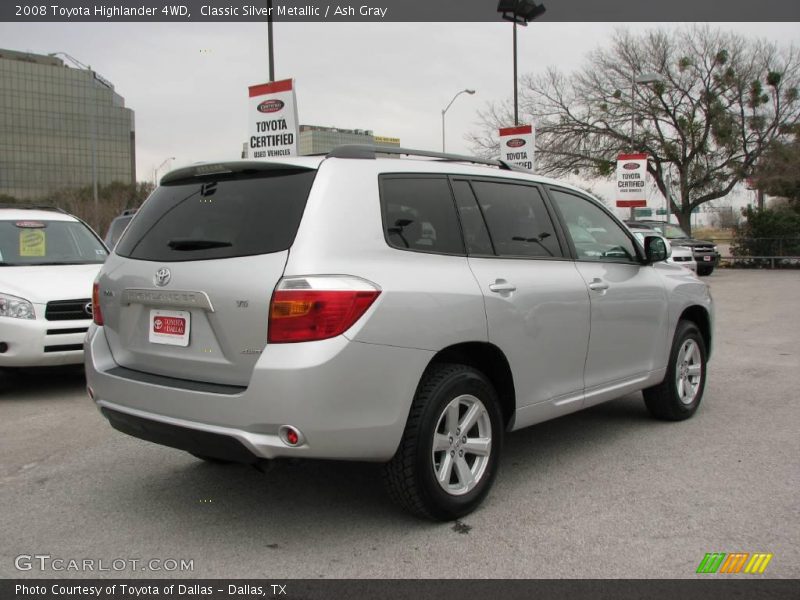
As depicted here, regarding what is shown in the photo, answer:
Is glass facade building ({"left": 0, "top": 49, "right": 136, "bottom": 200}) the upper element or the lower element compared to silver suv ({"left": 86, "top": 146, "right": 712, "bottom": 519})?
upper

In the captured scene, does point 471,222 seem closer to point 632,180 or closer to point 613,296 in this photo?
point 613,296

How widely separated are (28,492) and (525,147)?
1379 centimetres

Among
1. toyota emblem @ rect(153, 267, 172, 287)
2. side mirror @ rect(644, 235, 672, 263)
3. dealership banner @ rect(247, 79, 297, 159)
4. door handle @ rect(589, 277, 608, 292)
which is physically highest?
dealership banner @ rect(247, 79, 297, 159)

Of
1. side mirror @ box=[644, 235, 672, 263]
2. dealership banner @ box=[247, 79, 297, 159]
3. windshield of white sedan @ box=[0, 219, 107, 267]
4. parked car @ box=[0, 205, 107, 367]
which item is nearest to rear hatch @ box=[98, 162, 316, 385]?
side mirror @ box=[644, 235, 672, 263]

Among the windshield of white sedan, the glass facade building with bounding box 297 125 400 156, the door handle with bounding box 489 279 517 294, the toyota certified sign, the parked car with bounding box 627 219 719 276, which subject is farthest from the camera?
the parked car with bounding box 627 219 719 276

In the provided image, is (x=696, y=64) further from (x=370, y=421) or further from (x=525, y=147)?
(x=370, y=421)

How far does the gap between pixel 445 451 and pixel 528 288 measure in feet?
3.49

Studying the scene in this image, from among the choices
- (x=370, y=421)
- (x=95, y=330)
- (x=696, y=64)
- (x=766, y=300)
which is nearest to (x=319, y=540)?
→ (x=370, y=421)

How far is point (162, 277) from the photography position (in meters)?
3.62

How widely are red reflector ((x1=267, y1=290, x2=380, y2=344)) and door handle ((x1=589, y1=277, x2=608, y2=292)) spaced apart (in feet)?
6.78

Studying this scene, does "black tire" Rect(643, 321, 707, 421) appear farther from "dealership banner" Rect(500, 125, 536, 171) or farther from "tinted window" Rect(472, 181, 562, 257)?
"dealership banner" Rect(500, 125, 536, 171)

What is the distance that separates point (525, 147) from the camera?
53.9ft

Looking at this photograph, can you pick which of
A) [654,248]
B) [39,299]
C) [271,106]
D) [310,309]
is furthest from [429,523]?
[271,106]

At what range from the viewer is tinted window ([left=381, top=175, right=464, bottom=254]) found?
368 cm
